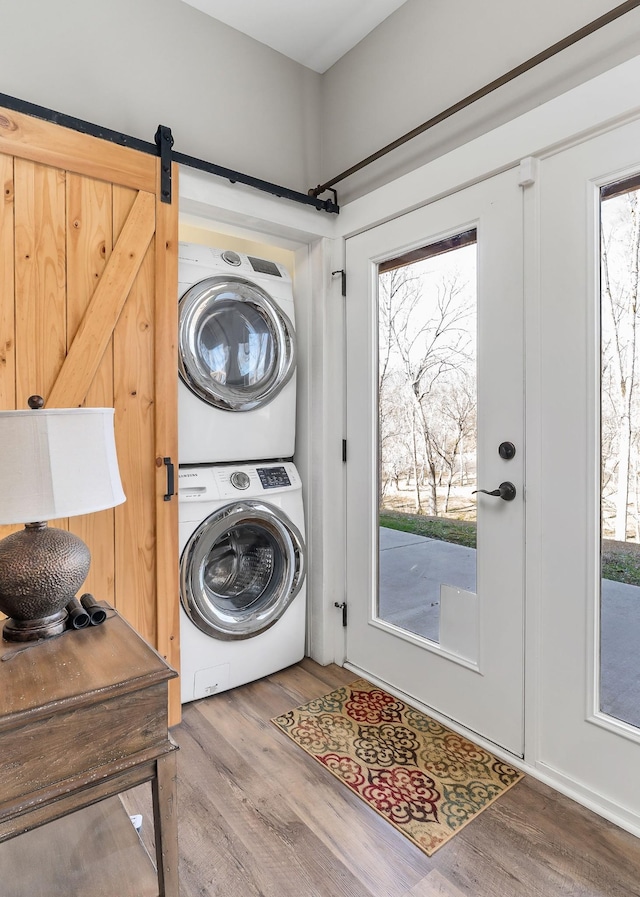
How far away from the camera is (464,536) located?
6.35 feet

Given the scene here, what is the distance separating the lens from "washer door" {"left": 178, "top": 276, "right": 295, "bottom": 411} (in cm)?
210

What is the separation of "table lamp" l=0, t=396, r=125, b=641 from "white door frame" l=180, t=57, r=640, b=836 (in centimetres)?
128

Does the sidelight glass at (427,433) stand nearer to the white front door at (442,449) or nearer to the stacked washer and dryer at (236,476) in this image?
the white front door at (442,449)

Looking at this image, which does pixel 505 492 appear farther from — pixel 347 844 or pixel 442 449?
pixel 347 844

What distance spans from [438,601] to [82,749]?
4.49ft

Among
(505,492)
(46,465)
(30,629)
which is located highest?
(46,465)

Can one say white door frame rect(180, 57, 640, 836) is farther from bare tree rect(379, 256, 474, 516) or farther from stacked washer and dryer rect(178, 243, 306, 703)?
bare tree rect(379, 256, 474, 516)

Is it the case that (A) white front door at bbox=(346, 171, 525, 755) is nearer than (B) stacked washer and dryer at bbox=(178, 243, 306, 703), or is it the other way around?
(A) white front door at bbox=(346, 171, 525, 755)

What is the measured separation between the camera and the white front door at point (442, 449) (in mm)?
1764

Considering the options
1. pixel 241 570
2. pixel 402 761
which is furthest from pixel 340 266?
pixel 402 761

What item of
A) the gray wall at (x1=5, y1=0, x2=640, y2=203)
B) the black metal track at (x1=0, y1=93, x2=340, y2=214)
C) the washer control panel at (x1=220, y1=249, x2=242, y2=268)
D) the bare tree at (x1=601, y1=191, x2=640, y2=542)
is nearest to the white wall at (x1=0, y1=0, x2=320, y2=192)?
the gray wall at (x1=5, y1=0, x2=640, y2=203)

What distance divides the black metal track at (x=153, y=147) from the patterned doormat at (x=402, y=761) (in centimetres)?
206

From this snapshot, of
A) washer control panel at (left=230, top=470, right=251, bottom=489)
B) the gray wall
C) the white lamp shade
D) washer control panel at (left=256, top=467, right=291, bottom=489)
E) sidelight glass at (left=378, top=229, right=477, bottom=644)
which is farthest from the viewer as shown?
washer control panel at (left=256, top=467, right=291, bottom=489)

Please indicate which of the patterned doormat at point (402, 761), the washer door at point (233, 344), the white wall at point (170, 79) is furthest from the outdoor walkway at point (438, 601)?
the white wall at point (170, 79)
